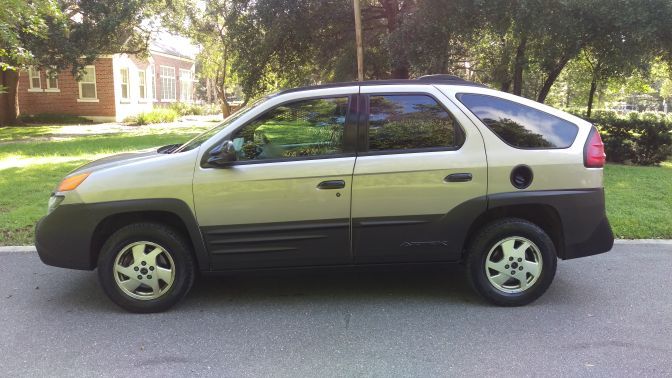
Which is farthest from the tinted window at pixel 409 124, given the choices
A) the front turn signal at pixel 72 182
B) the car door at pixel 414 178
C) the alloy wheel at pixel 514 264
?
the front turn signal at pixel 72 182

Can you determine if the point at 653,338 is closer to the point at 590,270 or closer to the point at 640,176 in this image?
the point at 590,270

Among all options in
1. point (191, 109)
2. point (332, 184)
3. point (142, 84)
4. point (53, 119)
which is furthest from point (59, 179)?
point (191, 109)

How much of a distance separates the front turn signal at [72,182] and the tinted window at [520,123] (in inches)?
124

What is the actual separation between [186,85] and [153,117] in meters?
16.8

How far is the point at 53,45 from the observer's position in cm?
1977

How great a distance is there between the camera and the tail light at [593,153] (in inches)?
170

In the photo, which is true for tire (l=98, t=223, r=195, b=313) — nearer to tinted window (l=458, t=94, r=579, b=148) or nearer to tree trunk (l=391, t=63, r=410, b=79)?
tinted window (l=458, t=94, r=579, b=148)

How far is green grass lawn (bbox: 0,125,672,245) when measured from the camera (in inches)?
A: 268

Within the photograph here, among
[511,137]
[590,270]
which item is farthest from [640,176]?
[511,137]

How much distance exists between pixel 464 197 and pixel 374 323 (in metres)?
1.23

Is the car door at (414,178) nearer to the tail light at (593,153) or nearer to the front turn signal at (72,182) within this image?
the tail light at (593,153)

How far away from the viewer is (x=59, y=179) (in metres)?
9.98

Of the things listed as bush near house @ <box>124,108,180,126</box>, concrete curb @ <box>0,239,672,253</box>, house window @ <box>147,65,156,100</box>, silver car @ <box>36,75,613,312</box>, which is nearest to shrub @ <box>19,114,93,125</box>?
bush near house @ <box>124,108,180,126</box>

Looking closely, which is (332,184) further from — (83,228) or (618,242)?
(618,242)
